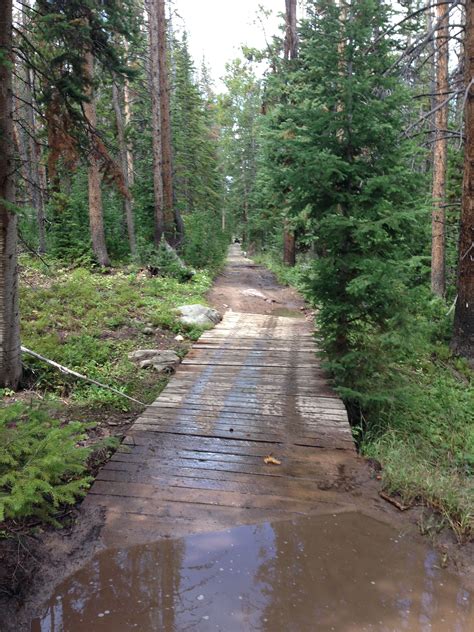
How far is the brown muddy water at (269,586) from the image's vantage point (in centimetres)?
274

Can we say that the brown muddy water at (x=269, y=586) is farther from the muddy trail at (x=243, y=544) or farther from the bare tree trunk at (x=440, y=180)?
the bare tree trunk at (x=440, y=180)

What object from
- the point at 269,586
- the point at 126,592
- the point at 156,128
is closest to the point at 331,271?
the point at 269,586

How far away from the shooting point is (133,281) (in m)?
13.2

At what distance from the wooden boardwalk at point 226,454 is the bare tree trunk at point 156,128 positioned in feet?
33.3

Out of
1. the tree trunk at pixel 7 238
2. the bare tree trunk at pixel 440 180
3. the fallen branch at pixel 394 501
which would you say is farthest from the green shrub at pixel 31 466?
the bare tree trunk at pixel 440 180

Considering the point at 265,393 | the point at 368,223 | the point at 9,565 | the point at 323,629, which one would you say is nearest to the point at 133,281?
the point at 265,393

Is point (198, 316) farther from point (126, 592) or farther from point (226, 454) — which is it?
point (126, 592)

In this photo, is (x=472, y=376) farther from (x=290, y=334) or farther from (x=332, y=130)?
(x=332, y=130)

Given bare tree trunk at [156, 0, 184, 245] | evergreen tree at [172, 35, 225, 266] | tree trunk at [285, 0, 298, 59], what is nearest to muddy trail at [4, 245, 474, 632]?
bare tree trunk at [156, 0, 184, 245]

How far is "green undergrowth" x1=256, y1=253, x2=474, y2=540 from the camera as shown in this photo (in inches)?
158

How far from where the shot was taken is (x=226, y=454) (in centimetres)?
476

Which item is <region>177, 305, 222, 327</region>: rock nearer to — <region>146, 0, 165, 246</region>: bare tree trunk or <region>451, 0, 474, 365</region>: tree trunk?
<region>451, 0, 474, 365</region>: tree trunk

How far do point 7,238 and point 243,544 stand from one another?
4635mm

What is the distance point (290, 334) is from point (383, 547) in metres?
6.64
